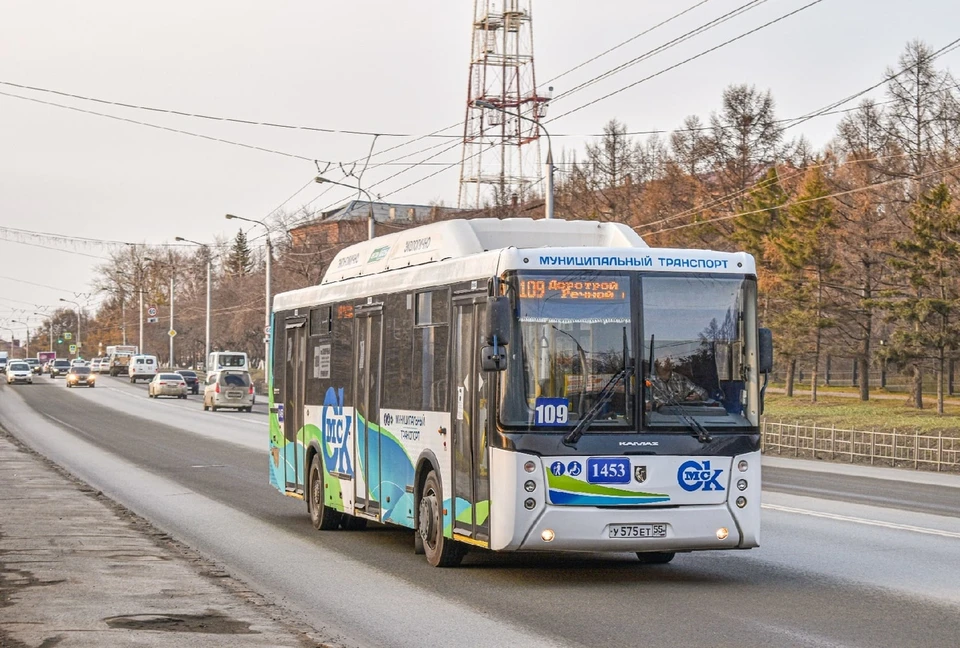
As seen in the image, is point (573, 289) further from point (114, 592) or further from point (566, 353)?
point (114, 592)

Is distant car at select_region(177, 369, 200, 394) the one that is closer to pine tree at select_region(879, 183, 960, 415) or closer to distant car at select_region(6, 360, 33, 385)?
distant car at select_region(6, 360, 33, 385)

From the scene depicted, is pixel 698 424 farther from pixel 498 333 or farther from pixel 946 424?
pixel 946 424

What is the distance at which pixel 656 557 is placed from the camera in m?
13.2

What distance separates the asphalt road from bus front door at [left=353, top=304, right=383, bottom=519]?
54cm

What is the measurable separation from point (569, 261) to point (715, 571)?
119 inches


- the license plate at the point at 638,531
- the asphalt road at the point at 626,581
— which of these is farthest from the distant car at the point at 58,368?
the license plate at the point at 638,531

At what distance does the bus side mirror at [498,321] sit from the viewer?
36.1 feet

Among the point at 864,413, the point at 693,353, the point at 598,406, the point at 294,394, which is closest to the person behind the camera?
the point at 598,406

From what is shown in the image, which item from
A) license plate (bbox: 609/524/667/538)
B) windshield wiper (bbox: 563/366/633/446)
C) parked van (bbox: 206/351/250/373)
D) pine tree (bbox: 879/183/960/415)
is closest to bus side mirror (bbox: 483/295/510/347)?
windshield wiper (bbox: 563/366/633/446)

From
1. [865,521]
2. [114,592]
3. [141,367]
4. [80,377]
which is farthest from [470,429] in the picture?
[141,367]

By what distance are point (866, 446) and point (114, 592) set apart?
25288 millimetres

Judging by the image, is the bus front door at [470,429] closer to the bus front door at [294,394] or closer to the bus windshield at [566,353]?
the bus windshield at [566,353]

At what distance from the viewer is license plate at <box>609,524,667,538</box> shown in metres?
11.3

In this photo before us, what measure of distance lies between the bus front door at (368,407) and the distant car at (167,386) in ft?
210
